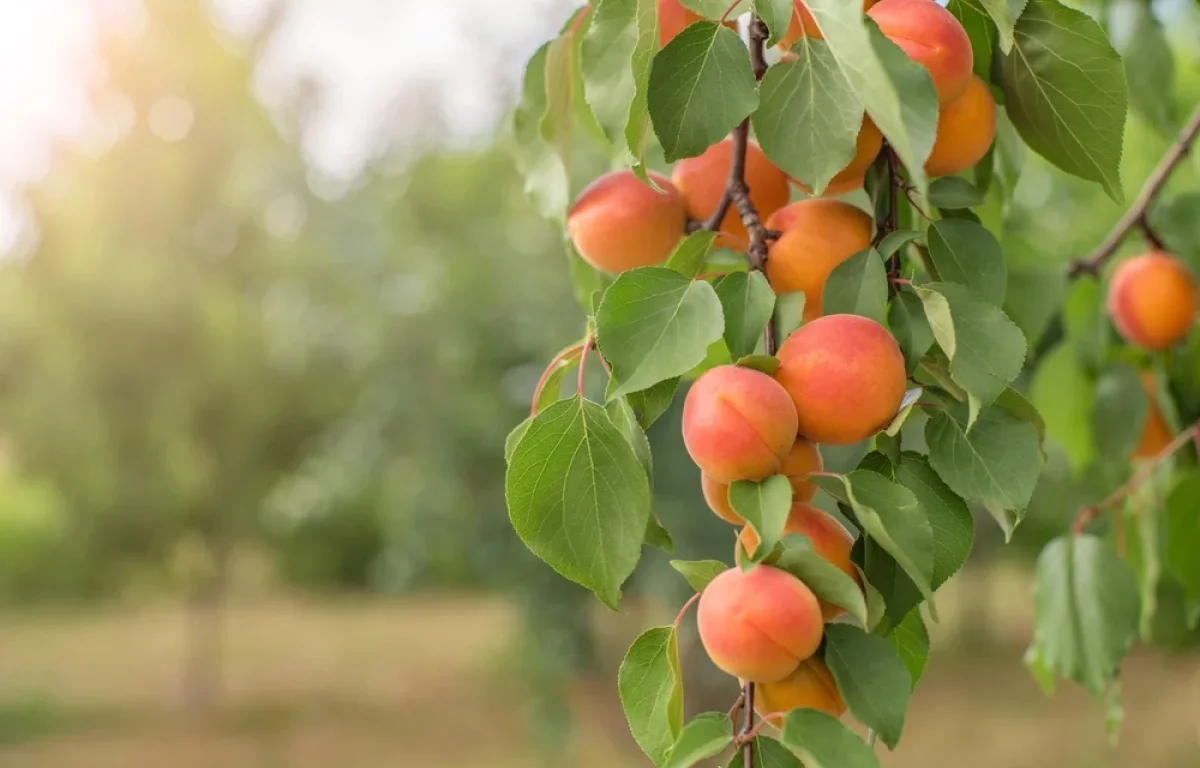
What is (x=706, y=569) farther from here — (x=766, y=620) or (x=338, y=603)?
(x=338, y=603)

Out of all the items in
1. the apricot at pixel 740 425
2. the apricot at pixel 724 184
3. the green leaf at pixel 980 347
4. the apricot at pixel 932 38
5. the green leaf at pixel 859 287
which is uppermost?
the apricot at pixel 932 38

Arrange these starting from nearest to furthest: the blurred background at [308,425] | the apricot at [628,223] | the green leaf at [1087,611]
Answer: the apricot at [628,223]
the green leaf at [1087,611]
the blurred background at [308,425]

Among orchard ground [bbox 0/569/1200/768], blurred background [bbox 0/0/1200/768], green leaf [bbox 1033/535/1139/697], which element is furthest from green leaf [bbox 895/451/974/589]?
orchard ground [bbox 0/569/1200/768]

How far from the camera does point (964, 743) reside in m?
4.01

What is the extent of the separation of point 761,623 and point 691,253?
0.11 m

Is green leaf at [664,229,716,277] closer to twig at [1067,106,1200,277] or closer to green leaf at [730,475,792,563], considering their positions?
green leaf at [730,475,792,563]

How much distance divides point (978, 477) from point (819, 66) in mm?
113

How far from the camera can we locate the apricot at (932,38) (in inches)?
10.9

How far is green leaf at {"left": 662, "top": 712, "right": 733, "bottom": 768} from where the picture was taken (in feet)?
0.76

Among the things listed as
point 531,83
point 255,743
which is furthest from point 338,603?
point 531,83

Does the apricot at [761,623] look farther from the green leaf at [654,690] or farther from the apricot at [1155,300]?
the apricot at [1155,300]

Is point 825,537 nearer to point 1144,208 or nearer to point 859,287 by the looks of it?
point 859,287

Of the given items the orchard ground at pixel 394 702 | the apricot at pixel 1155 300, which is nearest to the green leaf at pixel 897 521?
the apricot at pixel 1155 300

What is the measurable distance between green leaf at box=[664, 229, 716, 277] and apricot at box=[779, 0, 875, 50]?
6cm
